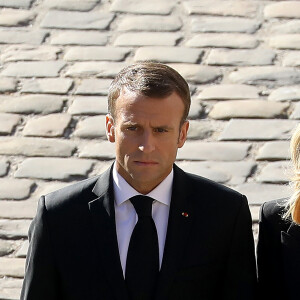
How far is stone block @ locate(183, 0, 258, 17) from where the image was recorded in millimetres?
6273

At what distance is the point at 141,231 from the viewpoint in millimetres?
3102

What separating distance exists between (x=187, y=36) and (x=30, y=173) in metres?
1.55

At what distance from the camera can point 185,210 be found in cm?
315

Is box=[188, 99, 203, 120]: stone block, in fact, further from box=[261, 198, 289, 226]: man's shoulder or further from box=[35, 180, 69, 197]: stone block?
box=[261, 198, 289, 226]: man's shoulder

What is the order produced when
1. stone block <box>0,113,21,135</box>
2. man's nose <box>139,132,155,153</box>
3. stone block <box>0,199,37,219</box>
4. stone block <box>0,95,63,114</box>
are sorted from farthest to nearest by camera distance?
stone block <box>0,95,63,114</box>, stone block <box>0,113,21,135</box>, stone block <box>0,199,37,219</box>, man's nose <box>139,132,155,153</box>

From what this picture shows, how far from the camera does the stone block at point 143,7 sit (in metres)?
6.30

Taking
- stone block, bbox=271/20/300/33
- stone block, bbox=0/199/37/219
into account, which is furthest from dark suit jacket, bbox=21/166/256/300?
stone block, bbox=271/20/300/33

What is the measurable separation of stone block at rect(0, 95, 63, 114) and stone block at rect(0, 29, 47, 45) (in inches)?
24.8

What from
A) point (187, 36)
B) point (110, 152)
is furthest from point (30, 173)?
point (187, 36)

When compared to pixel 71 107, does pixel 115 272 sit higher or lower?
lower

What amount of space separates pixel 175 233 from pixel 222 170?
5.84 feet

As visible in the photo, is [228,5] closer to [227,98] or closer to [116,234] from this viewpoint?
[227,98]

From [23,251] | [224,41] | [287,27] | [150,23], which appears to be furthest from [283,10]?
[23,251]

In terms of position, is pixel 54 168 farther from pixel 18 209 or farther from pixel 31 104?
pixel 31 104
